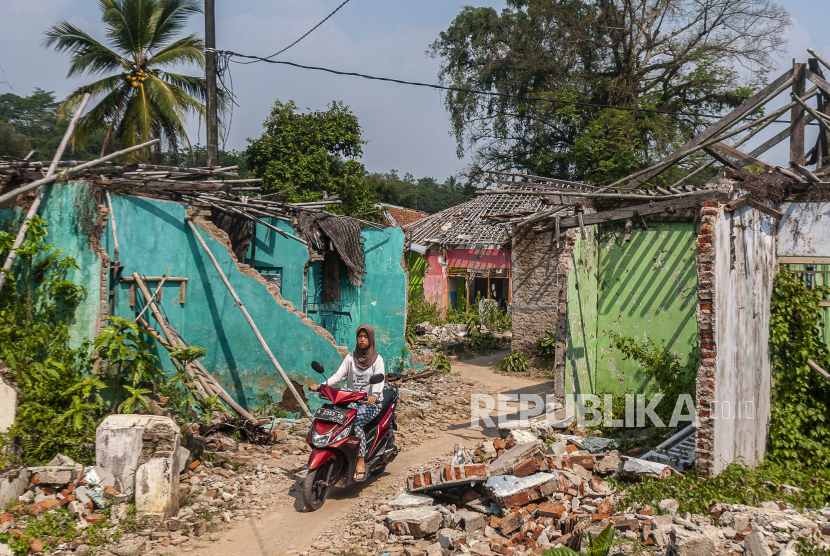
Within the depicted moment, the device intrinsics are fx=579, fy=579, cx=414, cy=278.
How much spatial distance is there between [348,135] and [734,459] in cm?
1447

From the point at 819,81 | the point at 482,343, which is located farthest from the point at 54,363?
the point at 482,343

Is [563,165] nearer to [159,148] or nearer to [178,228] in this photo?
[159,148]

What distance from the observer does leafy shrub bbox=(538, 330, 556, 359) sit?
12.9 meters

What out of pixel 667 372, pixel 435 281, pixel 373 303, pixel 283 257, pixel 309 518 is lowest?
pixel 309 518

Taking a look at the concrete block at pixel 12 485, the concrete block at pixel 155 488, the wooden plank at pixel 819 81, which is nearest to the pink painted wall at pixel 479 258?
the wooden plank at pixel 819 81

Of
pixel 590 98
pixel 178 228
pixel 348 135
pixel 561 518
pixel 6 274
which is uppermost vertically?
pixel 590 98

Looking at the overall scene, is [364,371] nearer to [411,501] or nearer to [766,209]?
[411,501]

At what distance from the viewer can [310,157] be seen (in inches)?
685

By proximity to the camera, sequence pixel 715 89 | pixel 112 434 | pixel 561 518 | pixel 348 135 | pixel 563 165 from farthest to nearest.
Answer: pixel 563 165 → pixel 715 89 → pixel 348 135 → pixel 112 434 → pixel 561 518

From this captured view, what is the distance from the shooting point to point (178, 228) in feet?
27.1

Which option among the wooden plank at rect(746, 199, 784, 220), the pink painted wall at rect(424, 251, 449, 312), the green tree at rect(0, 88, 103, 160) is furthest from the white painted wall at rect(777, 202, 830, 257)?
the green tree at rect(0, 88, 103, 160)

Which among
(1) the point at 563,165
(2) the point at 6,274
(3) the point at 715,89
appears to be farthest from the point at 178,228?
(3) the point at 715,89

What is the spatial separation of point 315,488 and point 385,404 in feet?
3.80

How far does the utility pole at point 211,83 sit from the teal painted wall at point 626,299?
6.97m
